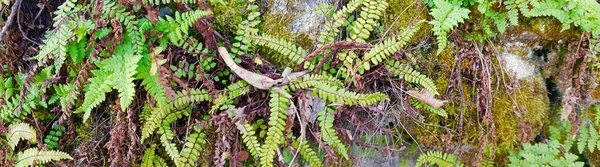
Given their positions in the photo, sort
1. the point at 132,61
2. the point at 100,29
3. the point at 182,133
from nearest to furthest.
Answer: the point at 132,61 → the point at 100,29 → the point at 182,133

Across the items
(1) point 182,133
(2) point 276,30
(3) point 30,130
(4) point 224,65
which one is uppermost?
(2) point 276,30

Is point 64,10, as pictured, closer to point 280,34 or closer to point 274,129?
point 280,34

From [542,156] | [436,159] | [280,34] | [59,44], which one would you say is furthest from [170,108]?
[542,156]

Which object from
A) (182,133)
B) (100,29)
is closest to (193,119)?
(182,133)

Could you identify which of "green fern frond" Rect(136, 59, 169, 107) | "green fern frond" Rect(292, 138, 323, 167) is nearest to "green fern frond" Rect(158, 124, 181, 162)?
"green fern frond" Rect(136, 59, 169, 107)

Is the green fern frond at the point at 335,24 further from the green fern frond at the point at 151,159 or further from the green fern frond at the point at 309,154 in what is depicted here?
the green fern frond at the point at 151,159

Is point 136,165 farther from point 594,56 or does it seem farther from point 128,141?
point 594,56

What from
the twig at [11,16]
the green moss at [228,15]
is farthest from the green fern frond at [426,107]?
the twig at [11,16]
